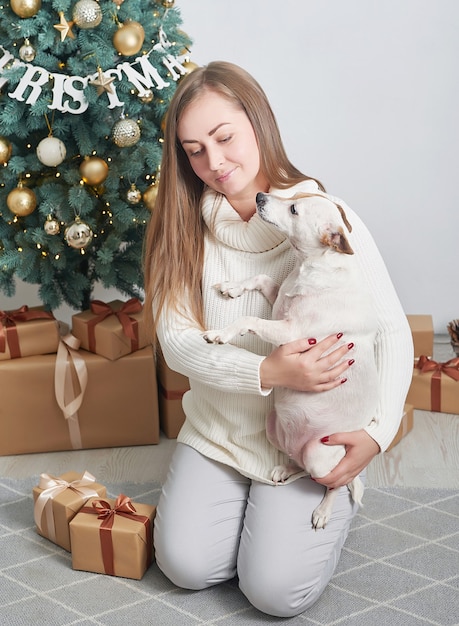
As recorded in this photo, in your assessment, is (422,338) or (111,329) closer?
(111,329)

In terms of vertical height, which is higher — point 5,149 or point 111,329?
point 5,149

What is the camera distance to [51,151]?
2.25 meters

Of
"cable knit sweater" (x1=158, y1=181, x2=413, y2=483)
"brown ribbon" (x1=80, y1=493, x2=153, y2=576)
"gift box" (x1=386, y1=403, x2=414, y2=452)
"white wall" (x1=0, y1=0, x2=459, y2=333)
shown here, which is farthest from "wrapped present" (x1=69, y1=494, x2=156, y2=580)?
"white wall" (x1=0, y1=0, x2=459, y2=333)

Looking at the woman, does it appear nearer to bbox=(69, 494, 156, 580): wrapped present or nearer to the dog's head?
bbox=(69, 494, 156, 580): wrapped present

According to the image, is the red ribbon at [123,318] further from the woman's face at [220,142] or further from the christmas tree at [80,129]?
the woman's face at [220,142]

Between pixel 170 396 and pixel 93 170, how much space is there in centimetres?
73

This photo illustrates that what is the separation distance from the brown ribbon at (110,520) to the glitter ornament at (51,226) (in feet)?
2.73

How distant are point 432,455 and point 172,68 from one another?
138 cm

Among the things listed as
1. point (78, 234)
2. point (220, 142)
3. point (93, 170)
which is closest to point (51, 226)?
point (78, 234)

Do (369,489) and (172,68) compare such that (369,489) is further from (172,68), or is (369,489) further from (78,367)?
(172,68)

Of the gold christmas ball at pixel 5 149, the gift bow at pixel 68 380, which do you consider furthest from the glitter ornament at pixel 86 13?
the gift bow at pixel 68 380

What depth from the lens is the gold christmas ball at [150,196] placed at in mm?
2379

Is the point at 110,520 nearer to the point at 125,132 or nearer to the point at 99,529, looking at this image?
the point at 99,529

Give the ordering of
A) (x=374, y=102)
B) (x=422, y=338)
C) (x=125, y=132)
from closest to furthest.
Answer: (x=125, y=132) → (x=422, y=338) → (x=374, y=102)
